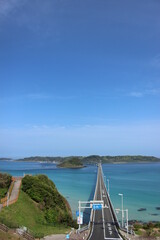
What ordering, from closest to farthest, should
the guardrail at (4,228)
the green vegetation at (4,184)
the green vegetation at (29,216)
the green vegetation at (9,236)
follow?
the green vegetation at (9,236) < the guardrail at (4,228) < the green vegetation at (29,216) < the green vegetation at (4,184)

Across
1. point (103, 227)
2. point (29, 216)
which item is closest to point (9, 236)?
point (29, 216)

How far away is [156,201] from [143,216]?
17.6 m

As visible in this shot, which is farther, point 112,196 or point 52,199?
point 112,196

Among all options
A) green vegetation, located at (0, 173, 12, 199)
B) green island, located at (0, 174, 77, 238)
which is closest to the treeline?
green island, located at (0, 174, 77, 238)

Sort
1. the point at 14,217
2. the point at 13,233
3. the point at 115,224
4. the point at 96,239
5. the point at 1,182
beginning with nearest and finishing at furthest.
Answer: the point at 13,233 → the point at 96,239 → the point at 14,217 → the point at 115,224 → the point at 1,182

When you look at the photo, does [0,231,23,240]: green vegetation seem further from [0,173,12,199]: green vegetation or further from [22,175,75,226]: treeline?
[0,173,12,199]: green vegetation

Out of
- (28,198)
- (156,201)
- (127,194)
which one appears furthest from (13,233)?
(127,194)

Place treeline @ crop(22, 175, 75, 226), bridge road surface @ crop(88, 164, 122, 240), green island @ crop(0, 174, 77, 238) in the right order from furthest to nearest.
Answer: treeline @ crop(22, 175, 75, 226)
green island @ crop(0, 174, 77, 238)
bridge road surface @ crop(88, 164, 122, 240)

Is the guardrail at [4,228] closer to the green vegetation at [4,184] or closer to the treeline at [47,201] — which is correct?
the treeline at [47,201]

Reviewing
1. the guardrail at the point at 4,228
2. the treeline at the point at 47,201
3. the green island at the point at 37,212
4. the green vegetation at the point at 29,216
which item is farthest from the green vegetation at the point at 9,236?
the treeline at the point at 47,201

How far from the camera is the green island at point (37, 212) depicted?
27125mm

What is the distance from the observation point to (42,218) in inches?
1225

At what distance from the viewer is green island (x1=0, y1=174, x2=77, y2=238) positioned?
1068 inches

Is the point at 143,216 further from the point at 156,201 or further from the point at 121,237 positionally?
the point at 121,237
